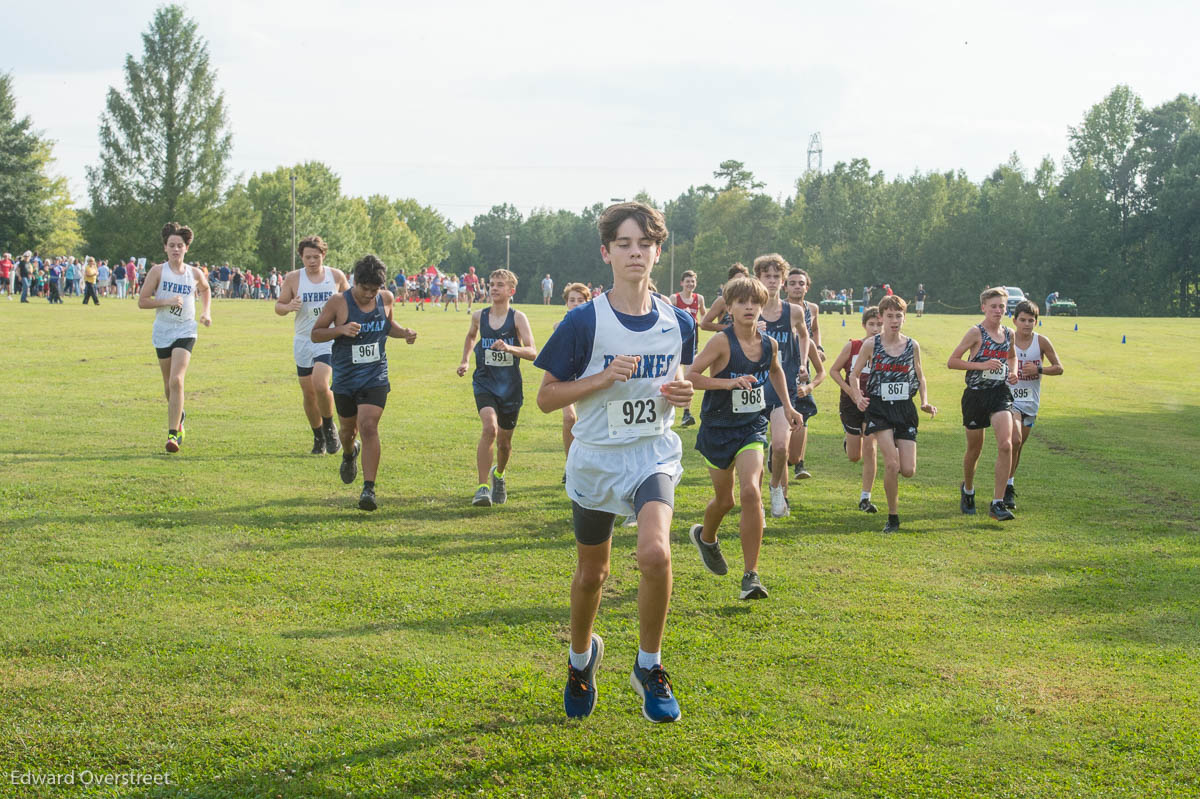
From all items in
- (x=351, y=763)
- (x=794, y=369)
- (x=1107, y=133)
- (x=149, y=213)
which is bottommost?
(x=351, y=763)

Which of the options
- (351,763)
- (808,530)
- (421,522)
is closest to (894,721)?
(351,763)

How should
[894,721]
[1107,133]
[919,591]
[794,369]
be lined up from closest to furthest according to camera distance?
1. [894,721]
2. [919,591]
3. [794,369]
4. [1107,133]

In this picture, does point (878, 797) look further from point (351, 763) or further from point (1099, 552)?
point (1099, 552)

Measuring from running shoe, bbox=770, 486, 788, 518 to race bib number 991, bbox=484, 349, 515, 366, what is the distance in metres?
2.73

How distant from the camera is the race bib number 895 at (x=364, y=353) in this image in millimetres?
8930

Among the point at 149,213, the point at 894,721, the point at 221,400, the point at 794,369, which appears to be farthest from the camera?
the point at 149,213

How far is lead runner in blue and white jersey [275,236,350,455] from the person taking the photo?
1109 centimetres

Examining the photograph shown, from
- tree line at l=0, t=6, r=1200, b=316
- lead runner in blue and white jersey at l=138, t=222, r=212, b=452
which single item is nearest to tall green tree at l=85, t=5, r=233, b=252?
tree line at l=0, t=6, r=1200, b=316

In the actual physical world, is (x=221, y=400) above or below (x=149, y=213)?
below

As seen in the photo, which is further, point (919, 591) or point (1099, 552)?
point (1099, 552)

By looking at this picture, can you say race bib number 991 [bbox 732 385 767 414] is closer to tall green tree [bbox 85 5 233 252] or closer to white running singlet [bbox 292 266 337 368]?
white running singlet [bbox 292 266 337 368]

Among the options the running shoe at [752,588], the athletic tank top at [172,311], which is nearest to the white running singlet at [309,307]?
the athletic tank top at [172,311]

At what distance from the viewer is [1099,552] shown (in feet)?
27.7

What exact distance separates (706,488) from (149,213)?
7178cm
